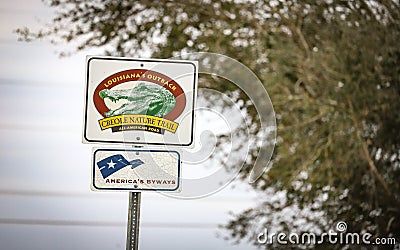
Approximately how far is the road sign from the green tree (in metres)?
1.14

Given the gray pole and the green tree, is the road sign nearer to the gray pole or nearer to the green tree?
the gray pole

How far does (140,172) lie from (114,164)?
1.6 inches

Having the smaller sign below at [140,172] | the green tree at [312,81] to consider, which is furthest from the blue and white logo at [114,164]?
the green tree at [312,81]

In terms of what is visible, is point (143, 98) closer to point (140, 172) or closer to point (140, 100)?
point (140, 100)

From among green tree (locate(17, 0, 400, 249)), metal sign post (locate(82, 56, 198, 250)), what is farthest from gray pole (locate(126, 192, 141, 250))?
green tree (locate(17, 0, 400, 249))

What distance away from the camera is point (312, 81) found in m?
2.19

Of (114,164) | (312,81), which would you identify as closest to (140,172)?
(114,164)

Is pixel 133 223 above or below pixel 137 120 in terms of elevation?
below

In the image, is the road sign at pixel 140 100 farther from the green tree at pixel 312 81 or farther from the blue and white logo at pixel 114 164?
the green tree at pixel 312 81

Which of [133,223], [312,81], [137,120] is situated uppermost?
[312,81]

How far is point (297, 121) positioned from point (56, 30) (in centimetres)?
79

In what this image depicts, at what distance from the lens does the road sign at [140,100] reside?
1.03 m

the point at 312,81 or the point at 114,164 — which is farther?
the point at 312,81

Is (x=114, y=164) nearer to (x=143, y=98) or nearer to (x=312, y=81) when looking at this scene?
(x=143, y=98)
